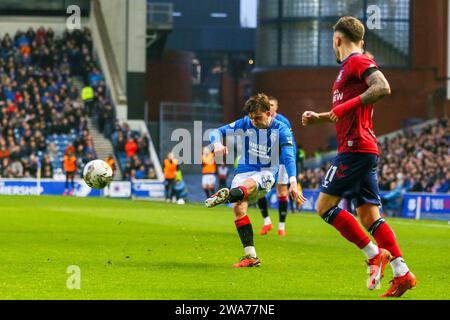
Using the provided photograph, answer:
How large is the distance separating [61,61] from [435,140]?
2111cm

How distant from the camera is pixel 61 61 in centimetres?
5366

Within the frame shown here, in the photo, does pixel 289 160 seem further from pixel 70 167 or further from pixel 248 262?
pixel 70 167

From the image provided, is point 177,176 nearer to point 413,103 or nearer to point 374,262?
point 413,103

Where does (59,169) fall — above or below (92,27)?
below

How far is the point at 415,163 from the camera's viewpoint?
37094mm

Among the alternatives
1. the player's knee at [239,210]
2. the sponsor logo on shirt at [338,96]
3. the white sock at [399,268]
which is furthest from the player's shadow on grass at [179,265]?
the sponsor logo on shirt at [338,96]

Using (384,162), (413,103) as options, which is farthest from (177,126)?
(384,162)

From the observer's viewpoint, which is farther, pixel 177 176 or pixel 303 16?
pixel 303 16

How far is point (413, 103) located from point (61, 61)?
1790cm

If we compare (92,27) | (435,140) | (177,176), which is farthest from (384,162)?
(92,27)

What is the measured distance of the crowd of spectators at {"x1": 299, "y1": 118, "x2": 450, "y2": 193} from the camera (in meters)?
35.2

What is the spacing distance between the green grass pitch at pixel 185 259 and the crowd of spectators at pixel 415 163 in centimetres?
819
